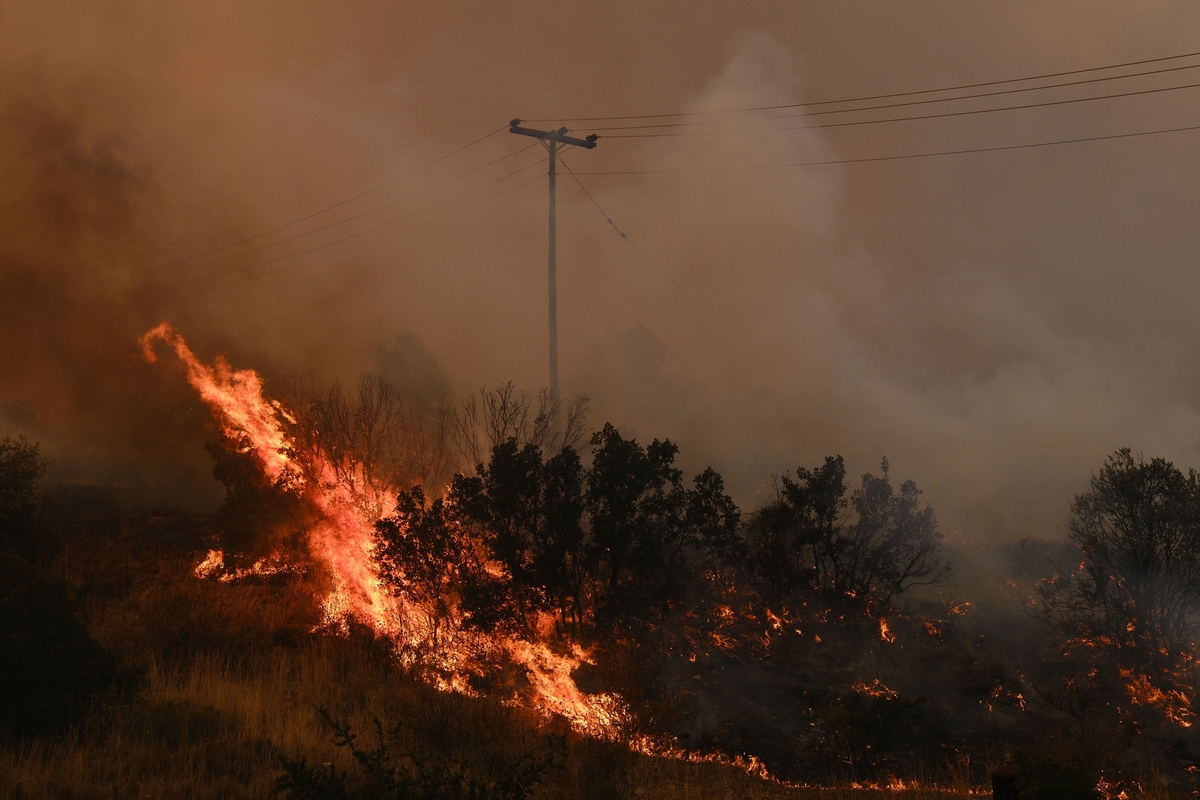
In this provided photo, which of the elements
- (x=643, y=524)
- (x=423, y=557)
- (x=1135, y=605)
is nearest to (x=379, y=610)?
(x=423, y=557)

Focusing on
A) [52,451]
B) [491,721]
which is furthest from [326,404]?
[52,451]

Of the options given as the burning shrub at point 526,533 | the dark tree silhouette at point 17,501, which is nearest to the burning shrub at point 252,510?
the dark tree silhouette at point 17,501

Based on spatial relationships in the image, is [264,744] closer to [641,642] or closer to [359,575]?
[641,642]

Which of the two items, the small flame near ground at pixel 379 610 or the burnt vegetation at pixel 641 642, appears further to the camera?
the small flame near ground at pixel 379 610

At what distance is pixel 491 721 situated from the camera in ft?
43.3

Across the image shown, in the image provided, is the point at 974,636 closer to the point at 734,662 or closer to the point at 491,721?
the point at 734,662

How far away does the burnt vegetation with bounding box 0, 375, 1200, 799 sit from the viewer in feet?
37.1

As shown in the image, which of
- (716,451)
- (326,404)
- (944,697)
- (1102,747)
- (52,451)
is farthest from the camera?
(52,451)

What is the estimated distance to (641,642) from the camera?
16562 mm

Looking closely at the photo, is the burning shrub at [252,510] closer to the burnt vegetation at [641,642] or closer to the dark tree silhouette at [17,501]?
the burnt vegetation at [641,642]

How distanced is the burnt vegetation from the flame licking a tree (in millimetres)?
272

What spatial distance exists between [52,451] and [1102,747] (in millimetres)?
A: 37157

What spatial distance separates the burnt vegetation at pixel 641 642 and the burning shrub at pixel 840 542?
69mm

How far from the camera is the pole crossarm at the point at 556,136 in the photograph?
24.5m
